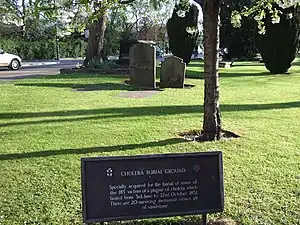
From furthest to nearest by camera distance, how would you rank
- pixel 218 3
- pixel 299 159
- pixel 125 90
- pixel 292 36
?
pixel 292 36 → pixel 125 90 → pixel 218 3 → pixel 299 159

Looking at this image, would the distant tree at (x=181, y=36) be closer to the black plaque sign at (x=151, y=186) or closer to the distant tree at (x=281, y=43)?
the distant tree at (x=281, y=43)

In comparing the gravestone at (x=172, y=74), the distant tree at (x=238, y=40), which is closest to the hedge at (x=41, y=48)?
the distant tree at (x=238, y=40)

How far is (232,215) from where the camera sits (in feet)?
13.6

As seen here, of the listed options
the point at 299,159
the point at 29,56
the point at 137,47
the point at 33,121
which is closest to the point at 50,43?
the point at 29,56

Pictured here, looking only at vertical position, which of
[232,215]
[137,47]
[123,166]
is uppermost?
[137,47]

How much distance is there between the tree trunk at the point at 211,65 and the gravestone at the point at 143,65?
7711 millimetres

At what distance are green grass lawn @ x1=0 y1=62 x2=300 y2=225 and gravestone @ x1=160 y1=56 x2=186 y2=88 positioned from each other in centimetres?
174

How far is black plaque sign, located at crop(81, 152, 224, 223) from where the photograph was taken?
3.37 m

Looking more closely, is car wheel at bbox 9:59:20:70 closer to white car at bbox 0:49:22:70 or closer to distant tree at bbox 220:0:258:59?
white car at bbox 0:49:22:70

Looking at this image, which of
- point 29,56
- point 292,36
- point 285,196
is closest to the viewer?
point 285,196

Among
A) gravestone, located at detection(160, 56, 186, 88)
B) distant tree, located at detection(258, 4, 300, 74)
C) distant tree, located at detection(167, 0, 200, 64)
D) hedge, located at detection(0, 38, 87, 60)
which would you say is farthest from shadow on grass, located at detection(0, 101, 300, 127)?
hedge, located at detection(0, 38, 87, 60)

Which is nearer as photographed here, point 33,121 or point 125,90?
point 33,121

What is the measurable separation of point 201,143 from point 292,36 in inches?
662

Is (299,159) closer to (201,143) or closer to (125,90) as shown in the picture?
(201,143)
